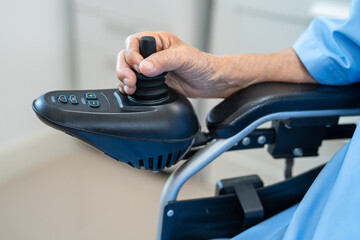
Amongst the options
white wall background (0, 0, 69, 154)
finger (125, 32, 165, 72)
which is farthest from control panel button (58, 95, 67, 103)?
white wall background (0, 0, 69, 154)

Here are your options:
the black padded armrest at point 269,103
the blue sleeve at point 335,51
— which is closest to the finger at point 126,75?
the black padded armrest at point 269,103

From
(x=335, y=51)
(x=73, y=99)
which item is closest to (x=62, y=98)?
(x=73, y=99)

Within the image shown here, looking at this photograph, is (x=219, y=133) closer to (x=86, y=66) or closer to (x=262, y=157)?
(x=262, y=157)

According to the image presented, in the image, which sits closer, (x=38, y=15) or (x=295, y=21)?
(x=295, y=21)

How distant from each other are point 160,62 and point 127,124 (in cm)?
10

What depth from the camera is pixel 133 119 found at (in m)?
0.49

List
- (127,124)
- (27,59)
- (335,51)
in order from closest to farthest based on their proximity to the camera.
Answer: (127,124), (335,51), (27,59)

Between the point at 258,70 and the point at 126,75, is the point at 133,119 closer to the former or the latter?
the point at 126,75

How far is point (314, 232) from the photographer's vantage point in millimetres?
481

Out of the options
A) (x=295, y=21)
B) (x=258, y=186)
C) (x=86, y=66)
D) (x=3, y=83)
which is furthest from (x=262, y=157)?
(x=3, y=83)

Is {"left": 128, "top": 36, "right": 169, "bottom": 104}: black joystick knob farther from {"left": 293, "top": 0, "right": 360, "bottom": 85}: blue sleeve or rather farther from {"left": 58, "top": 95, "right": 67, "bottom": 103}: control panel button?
{"left": 293, "top": 0, "right": 360, "bottom": 85}: blue sleeve

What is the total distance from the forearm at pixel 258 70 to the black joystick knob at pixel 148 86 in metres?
0.15

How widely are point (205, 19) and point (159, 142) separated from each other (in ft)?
2.83

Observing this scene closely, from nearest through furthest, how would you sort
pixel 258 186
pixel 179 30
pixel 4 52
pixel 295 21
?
pixel 258 186, pixel 295 21, pixel 179 30, pixel 4 52
